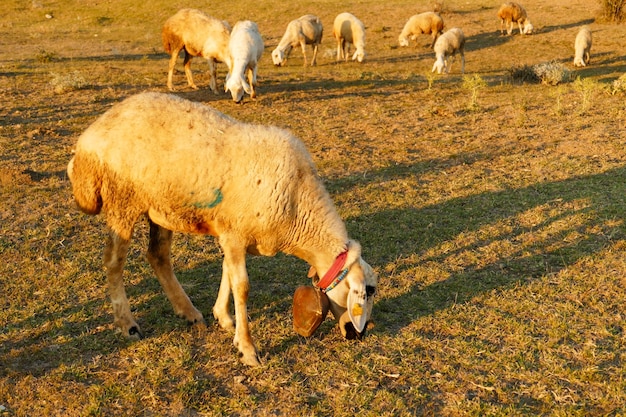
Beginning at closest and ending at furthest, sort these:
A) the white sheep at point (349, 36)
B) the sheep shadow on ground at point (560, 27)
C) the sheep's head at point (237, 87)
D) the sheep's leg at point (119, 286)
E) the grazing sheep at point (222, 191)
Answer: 1. the grazing sheep at point (222, 191)
2. the sheep's leg at point (119, 286)
3. the sheep's head at point (237, 87)
4. the white sheep at point (349, 36)
5. the sheep shadow on ground at point (560, 27)

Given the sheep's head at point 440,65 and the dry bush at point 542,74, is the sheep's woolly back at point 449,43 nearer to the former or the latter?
the sheep's head at point 440,65

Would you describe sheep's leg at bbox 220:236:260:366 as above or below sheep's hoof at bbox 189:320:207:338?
above

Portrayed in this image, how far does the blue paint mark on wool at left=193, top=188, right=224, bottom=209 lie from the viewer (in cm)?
455

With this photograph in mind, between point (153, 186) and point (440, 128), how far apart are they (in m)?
8.62

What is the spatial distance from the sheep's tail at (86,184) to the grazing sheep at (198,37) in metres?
10.6

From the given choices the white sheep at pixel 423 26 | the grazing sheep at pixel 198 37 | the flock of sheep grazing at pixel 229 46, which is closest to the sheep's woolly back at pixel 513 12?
the white sheep at pixel 423 26

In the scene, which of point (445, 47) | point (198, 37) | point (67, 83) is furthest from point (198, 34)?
point (445, 47)

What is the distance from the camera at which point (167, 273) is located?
5.29m

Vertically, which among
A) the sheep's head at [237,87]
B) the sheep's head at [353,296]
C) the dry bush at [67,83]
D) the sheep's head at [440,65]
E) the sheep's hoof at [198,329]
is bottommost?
the sheep's hoof at [198,329]

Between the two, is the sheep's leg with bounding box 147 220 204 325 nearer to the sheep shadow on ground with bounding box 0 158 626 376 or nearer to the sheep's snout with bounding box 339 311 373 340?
the sheep shadow on ground with bounding box 0 158 626 376

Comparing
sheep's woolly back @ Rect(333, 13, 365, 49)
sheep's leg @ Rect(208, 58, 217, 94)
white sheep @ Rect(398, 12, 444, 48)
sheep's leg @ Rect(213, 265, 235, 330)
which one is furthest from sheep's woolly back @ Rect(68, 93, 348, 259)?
white sheep @ Rect(398, 12, 444, 48)

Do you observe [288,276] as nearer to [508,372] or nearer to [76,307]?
[76,307]

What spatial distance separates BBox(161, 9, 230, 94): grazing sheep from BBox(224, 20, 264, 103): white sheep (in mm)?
410

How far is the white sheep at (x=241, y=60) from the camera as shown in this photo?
547 inches
